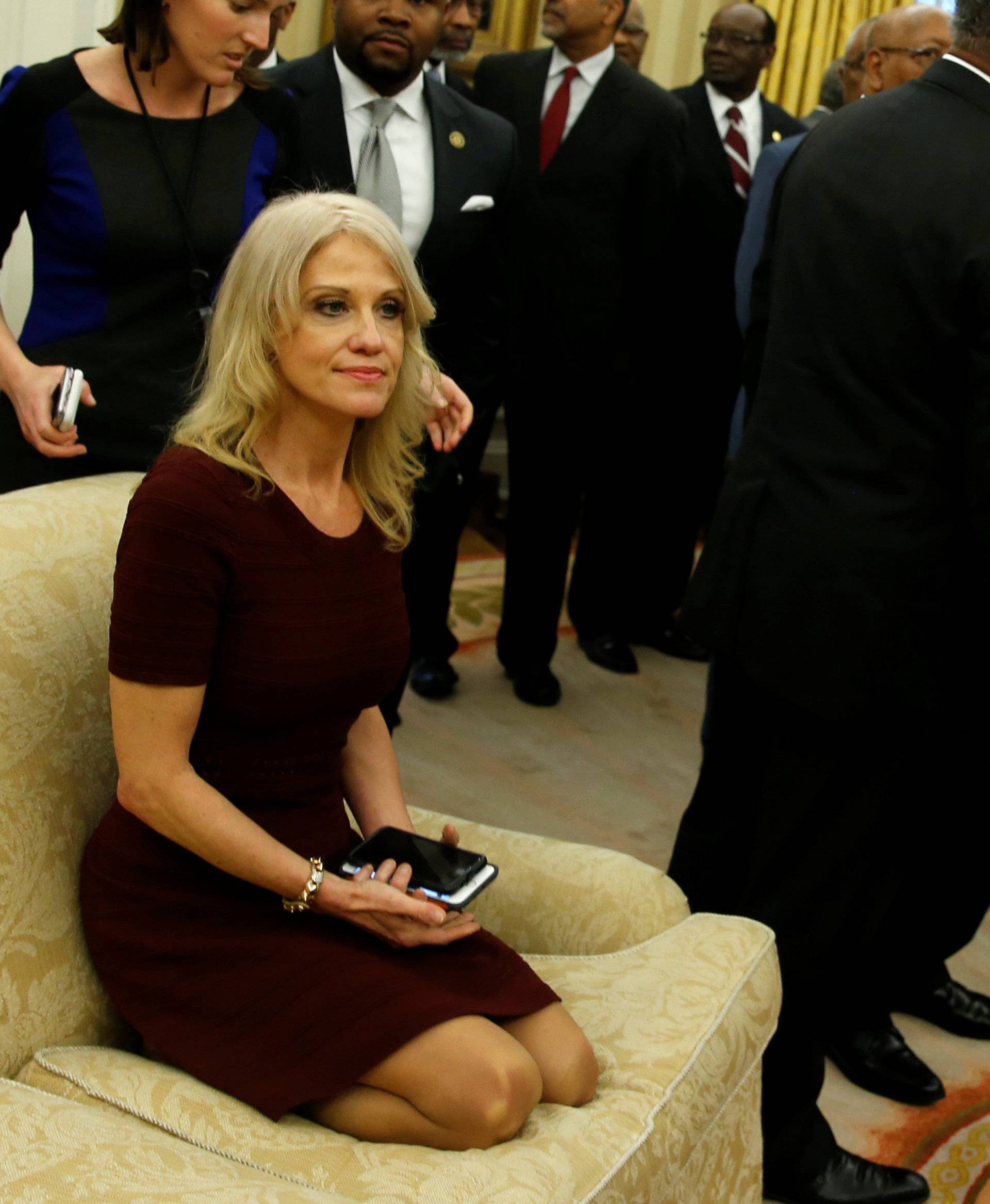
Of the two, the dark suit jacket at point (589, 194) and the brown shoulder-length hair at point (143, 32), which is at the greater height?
the brown shoulder-length hair at point (143, 32)

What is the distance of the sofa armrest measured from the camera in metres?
1.79

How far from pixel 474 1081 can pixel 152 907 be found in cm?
40

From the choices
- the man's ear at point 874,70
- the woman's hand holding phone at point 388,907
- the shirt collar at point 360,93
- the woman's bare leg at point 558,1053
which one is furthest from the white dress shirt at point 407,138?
the woman's bare leg at point 558,1053

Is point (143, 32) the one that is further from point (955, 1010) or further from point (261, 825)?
point (955, 1010)

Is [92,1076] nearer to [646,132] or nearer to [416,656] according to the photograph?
[416,656]

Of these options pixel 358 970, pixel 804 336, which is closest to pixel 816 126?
pixel 804 336

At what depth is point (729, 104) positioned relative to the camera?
433 cm

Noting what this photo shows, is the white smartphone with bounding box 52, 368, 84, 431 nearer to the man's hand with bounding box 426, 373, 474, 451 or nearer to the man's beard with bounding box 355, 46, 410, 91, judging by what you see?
the man's hand with bounding box 426, 373, 474, 451

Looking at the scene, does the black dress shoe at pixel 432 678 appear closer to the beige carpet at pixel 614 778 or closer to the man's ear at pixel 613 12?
the beige carpet at pixel 614 778

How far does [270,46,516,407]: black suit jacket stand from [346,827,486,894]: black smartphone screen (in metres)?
1.46

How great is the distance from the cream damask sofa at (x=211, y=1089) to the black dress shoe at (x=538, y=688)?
7.08ft

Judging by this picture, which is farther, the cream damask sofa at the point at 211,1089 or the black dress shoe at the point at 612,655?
the black dress shoe at the point at 612,655

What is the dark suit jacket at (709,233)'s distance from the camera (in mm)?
4227

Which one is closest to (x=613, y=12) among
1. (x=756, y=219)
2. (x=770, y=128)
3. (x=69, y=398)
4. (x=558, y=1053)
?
(x=770, y=128)
